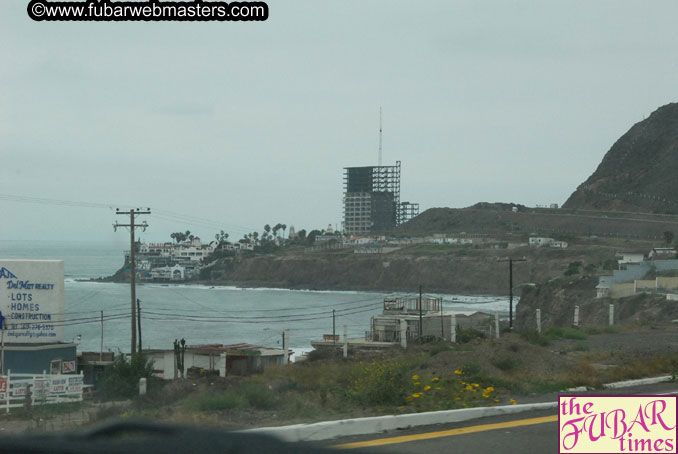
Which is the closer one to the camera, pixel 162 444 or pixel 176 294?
pixel 162 444

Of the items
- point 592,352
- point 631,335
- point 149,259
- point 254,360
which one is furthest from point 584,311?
point 149,259

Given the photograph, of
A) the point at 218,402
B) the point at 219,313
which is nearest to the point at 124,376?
the point at 218,402

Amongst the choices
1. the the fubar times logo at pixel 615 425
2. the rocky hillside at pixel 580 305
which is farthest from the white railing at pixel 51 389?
the rocky hillside at pixel 580 305

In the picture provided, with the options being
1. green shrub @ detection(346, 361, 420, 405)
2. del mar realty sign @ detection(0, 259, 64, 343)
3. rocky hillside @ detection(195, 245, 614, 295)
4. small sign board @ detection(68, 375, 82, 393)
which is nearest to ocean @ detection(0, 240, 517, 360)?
rocky hillside @ detection(195, 245, 614, 295)

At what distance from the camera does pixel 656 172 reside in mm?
145750

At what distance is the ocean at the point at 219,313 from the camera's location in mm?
78000

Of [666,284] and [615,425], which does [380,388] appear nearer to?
[615,425]

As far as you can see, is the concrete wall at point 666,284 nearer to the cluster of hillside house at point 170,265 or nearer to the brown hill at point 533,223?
the brown hill at point 533,223

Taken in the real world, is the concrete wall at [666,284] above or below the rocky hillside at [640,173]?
below

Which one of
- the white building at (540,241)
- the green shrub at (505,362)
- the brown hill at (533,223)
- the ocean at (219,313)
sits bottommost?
the ocean at (219,313)

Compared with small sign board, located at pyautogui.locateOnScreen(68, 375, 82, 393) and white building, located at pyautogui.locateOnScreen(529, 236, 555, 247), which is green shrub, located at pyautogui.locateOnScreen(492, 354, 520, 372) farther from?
white building, located at pyautogui.locateOnScreen(529, 236, 555, 247)

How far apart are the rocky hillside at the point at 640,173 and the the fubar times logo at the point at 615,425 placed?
447ft

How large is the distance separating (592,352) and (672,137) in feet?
492

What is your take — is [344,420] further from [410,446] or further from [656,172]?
[656,172]
